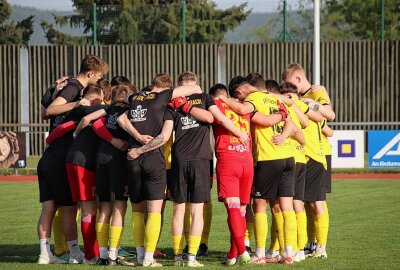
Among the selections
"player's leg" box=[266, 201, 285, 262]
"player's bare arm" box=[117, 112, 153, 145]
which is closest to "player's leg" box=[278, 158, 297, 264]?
"player's leg" box=[266, 201, 285, 262]

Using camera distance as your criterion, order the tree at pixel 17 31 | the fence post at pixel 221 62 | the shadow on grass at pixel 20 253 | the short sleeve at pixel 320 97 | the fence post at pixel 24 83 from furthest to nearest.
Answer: the tree at pixel 17 31
the fence post at pixel 24 83
the fence post at pixel 221 62
the short sleeve at pixel 320 97
the shadow on grass at pixel 20 253

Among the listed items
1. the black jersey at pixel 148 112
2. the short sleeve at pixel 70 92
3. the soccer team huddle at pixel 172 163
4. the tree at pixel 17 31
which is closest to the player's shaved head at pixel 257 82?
the soccer team huddle at pixel 172 163

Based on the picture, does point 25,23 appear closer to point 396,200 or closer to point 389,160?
point 389,160

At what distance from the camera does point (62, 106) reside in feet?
38.5

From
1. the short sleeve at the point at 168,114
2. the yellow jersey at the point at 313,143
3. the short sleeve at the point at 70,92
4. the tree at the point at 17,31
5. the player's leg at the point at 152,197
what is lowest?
the player's leg at the point at 152,197

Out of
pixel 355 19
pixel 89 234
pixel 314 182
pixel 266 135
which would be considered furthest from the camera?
pixel 355 19

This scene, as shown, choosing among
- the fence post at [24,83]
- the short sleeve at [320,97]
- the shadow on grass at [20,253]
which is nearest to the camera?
the shadow on grass at [20,253]

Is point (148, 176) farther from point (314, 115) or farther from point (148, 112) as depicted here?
point (314, 115)

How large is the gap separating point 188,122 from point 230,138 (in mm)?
532

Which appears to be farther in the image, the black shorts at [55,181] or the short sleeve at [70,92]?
the short sleeve at [70,92]

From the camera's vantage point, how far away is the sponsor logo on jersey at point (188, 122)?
36.9 feet

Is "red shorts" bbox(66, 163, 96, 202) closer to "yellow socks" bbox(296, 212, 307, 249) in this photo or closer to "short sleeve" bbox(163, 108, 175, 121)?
"short sleeve" bbox(163, 108, 175, 121)

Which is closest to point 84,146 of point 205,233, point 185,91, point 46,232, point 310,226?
point 46,232

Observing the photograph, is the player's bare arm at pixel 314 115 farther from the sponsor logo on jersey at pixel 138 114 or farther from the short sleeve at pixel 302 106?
the sponsor logo on jersey at pixel 138 114
